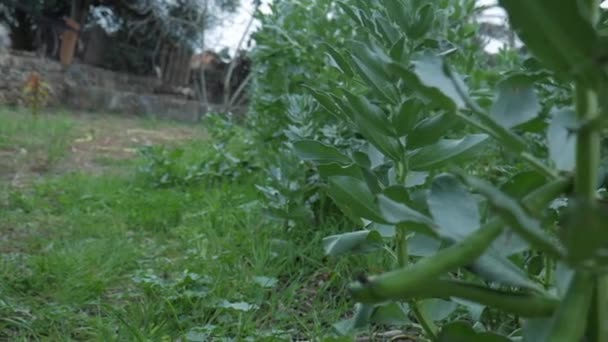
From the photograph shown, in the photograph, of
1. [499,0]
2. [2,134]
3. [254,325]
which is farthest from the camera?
[2,134]

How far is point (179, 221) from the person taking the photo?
8.50 feet

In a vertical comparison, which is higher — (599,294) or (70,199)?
(599,294)

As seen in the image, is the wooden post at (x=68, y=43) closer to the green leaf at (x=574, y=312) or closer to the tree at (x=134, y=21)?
the tree at (x=134, y=21)

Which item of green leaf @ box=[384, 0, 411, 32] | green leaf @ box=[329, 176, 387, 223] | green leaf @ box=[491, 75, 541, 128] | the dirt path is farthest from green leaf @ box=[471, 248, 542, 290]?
the dirt path

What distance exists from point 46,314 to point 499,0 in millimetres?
1356

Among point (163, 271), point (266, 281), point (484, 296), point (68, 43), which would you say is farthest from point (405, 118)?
point (68, 43)

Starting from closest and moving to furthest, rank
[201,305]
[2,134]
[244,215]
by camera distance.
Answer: [201,305] < [244,215] < [2,134]

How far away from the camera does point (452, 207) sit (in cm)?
45

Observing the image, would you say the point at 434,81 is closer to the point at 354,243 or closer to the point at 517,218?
the point at 517,218

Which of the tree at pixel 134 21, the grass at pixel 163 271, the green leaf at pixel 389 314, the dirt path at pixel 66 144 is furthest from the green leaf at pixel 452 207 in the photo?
the tree at pixel 134 21

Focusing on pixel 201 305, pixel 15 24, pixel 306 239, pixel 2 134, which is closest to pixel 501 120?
pixel 201 305

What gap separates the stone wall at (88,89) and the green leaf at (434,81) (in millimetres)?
7688

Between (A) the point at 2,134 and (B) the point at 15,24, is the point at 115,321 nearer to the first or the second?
(A) the point at 2,134

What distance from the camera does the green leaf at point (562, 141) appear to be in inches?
16.0
